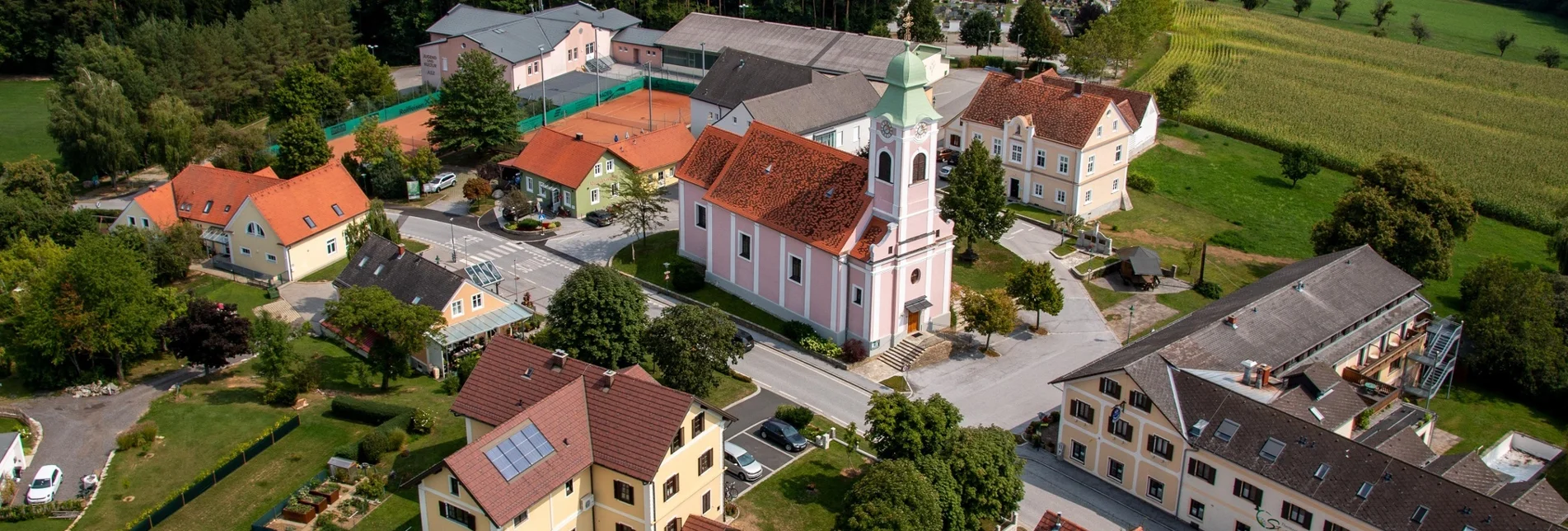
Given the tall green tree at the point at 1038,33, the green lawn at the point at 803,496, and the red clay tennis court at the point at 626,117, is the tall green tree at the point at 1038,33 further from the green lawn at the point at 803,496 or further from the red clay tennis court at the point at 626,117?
the green lawn at the point at 803,496

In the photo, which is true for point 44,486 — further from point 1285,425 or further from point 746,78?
point 746,78

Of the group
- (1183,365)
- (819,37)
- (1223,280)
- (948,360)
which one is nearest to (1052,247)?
(1223,280)

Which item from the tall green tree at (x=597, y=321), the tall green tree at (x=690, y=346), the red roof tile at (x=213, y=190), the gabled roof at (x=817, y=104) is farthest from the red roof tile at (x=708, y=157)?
the red roof tile at (x=213, y=190)

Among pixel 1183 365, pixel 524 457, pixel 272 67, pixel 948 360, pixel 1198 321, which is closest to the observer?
pixel 524 457

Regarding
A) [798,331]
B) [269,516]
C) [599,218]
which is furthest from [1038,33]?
[269,516]

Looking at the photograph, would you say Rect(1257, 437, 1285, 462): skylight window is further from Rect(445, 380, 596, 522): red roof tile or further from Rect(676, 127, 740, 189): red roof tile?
Rect(676, 127, 740, 189): red roof tile

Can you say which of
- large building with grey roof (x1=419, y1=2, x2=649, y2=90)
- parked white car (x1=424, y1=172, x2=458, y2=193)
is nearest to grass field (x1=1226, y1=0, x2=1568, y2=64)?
large building with grey roof (x1=419, y1=2, x2=649, y2=90)

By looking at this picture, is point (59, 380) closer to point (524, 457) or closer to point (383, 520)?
point (383, 520)
